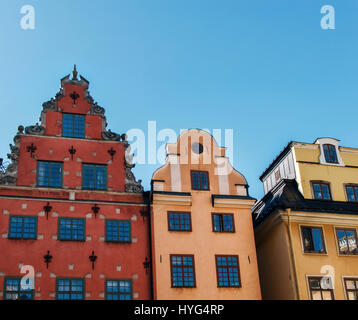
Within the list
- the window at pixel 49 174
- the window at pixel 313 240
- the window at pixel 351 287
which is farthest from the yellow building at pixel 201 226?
the window at pixel 49 174

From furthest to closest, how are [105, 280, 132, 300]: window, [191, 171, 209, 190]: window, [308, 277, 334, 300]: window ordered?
[191, 171, 209, 190]: window → [308, 277, 334, 300]: window → [105, 280, 132, 300]: window

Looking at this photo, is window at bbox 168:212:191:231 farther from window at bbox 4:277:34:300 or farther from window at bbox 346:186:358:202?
window at bbox 346:186:358:202

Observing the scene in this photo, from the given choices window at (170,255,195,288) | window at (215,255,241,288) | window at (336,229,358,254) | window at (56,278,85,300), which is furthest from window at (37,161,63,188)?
window at (336,229,358,254)


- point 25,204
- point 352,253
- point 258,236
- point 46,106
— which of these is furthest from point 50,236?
point 352,253

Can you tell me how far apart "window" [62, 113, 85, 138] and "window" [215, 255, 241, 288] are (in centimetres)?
1009

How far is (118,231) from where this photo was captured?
29.2 m

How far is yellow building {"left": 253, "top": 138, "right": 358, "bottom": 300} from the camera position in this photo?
30219 mm

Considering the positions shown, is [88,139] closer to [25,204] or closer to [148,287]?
[25,204]

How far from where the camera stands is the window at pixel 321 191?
110 ft

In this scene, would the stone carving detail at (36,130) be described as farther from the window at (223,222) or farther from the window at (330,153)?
the window at (330,153)

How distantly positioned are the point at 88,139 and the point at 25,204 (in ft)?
16.6

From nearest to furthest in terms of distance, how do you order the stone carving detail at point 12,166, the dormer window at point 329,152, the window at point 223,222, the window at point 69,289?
the window at point 69,289 < the stone carving detail at point 12,166 < the window at point 223,222 < the dormer window at point 329,152

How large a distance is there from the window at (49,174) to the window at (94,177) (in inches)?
50.9

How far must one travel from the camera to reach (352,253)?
31.4 metres
